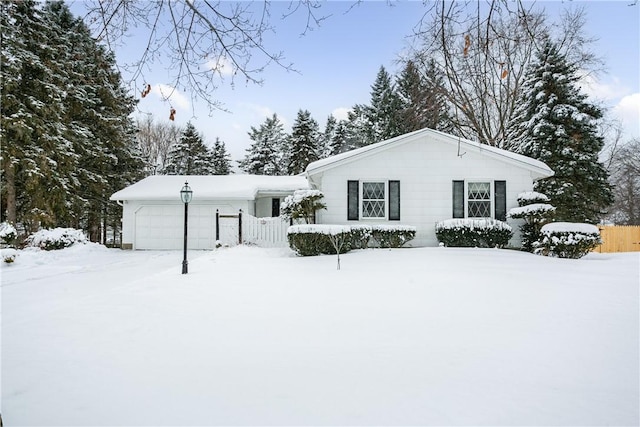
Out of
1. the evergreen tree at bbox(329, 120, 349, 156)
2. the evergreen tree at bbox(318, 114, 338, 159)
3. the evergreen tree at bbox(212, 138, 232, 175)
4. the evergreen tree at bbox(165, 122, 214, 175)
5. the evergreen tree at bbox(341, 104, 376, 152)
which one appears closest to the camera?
the evergreen tree at bbox(341, 104, 376, 152)

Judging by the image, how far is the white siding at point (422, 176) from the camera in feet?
42.1

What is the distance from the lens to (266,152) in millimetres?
33656

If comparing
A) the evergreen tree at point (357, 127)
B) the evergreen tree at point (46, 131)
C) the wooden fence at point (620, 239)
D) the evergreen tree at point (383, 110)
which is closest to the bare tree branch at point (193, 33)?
the evergreen tree at point (46, 131)

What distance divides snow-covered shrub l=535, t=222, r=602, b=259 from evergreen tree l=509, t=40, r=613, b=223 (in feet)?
28.1

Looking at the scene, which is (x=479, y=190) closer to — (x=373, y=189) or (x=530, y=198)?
(x=530, y=198)

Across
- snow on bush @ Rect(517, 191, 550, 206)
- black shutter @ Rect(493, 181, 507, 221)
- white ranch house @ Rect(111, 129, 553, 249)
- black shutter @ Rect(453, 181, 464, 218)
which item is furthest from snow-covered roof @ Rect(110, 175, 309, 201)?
snow on bush @ Rect(517, 191, 550, 206)

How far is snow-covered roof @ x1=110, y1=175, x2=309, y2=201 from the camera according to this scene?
16625 millimetres

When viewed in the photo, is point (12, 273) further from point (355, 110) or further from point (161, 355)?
point (355, 110)

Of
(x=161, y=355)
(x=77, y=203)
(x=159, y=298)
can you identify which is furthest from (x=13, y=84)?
(x=161, y=355)

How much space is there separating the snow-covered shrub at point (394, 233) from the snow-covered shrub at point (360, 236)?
17 centimetres

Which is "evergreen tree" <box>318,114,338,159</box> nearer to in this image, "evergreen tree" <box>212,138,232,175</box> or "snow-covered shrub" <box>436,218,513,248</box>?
"evergreen tree" <box>212,138,232,175</box>

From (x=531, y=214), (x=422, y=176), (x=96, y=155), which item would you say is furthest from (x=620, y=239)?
(x=96, y=155)

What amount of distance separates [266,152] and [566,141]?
905 inches

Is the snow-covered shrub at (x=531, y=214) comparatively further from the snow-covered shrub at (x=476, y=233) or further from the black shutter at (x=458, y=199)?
the black shutter at (x=458, y=199)
